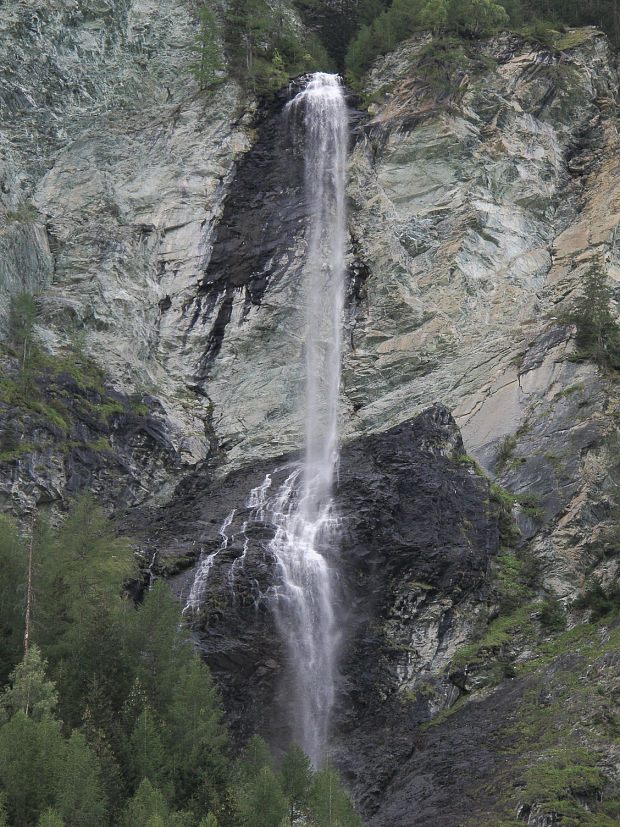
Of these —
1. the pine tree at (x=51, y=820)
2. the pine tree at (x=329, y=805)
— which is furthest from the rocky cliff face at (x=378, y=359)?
the pine tree at (x=51, y=820)

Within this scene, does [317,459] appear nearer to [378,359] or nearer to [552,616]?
[378,359]

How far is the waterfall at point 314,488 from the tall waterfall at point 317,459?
0.04m

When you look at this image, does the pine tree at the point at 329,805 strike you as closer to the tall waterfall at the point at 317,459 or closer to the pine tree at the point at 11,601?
the tall waterfall at the point at 317,459

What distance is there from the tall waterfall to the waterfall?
4cm

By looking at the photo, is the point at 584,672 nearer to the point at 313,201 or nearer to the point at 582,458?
the point at 582,458

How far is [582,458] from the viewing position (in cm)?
3241

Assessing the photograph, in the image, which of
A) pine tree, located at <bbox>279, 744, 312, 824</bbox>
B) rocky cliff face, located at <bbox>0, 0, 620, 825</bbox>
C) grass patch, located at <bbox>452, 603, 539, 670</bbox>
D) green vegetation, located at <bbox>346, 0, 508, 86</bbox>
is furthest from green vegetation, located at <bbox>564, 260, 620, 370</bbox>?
pine tree, located at <bbox>279, 744, 312, 824</bbox>

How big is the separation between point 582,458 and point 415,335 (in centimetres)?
1091

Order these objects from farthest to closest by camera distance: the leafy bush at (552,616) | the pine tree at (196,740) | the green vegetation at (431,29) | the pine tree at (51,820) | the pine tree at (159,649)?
the green vegetation at (431,29)
the leafy bush at (552,616)
the pine tree at (159,649)
the pine tree at (196,740)
the pine tree at (51,820)

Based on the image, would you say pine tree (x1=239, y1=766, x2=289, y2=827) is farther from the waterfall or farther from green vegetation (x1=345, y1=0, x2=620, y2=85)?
green vegetation (x1=345, y1=0, x2=620, y2=85)

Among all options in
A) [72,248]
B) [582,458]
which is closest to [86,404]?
[72,248]

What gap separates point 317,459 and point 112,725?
57.3 feet

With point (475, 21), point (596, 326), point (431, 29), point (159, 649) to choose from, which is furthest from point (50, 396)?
point (475, 21)

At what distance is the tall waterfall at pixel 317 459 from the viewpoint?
28.5 m
